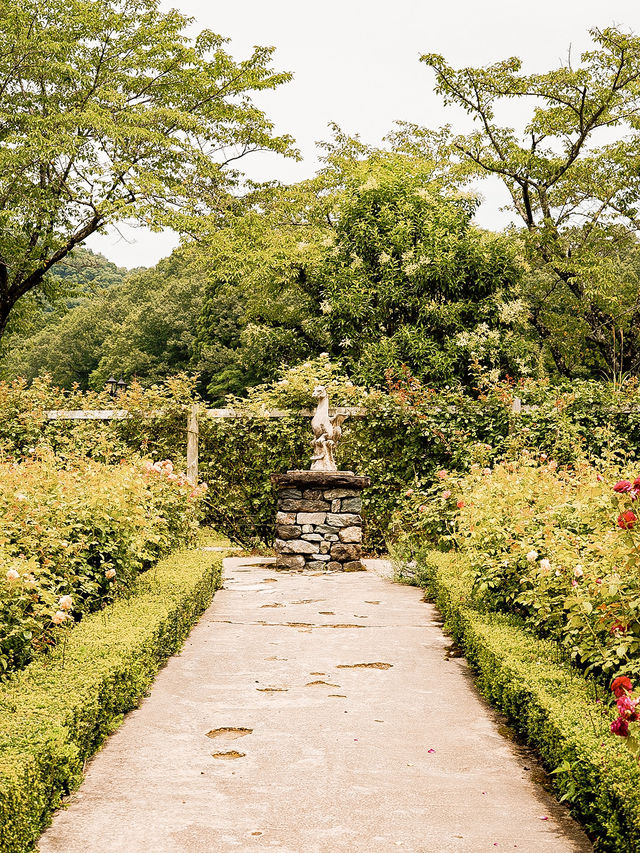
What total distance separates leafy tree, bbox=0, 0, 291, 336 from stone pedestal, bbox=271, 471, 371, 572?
327 inches

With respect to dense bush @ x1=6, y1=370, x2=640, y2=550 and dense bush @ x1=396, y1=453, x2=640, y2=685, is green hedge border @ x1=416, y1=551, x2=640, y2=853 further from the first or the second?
dense bush @ x1=6, y1=370, x2=640, y2=550

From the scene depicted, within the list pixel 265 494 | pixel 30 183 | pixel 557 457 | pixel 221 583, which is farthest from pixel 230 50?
pixel 221 583

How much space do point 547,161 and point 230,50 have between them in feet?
24.1

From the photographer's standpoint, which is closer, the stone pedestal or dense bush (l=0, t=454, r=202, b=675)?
dense bush (l=0, t=454, r=202, b=675)

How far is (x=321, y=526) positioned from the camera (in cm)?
1079

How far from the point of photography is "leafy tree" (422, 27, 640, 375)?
16.4m

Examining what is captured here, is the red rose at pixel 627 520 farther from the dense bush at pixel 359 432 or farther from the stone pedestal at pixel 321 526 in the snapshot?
the dense bush at pixel 359 432

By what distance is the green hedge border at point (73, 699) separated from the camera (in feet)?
8.93

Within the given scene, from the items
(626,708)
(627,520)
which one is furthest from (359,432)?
(626,708)

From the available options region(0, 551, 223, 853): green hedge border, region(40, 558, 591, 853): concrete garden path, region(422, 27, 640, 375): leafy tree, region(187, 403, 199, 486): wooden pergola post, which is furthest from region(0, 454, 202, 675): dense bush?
region(422, 27, 640, 375): leafy tree

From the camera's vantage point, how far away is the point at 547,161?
17781 mm

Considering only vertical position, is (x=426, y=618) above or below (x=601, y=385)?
below

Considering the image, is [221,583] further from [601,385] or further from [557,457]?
→ [601,385]

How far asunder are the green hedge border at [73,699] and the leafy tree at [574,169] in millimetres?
13899
